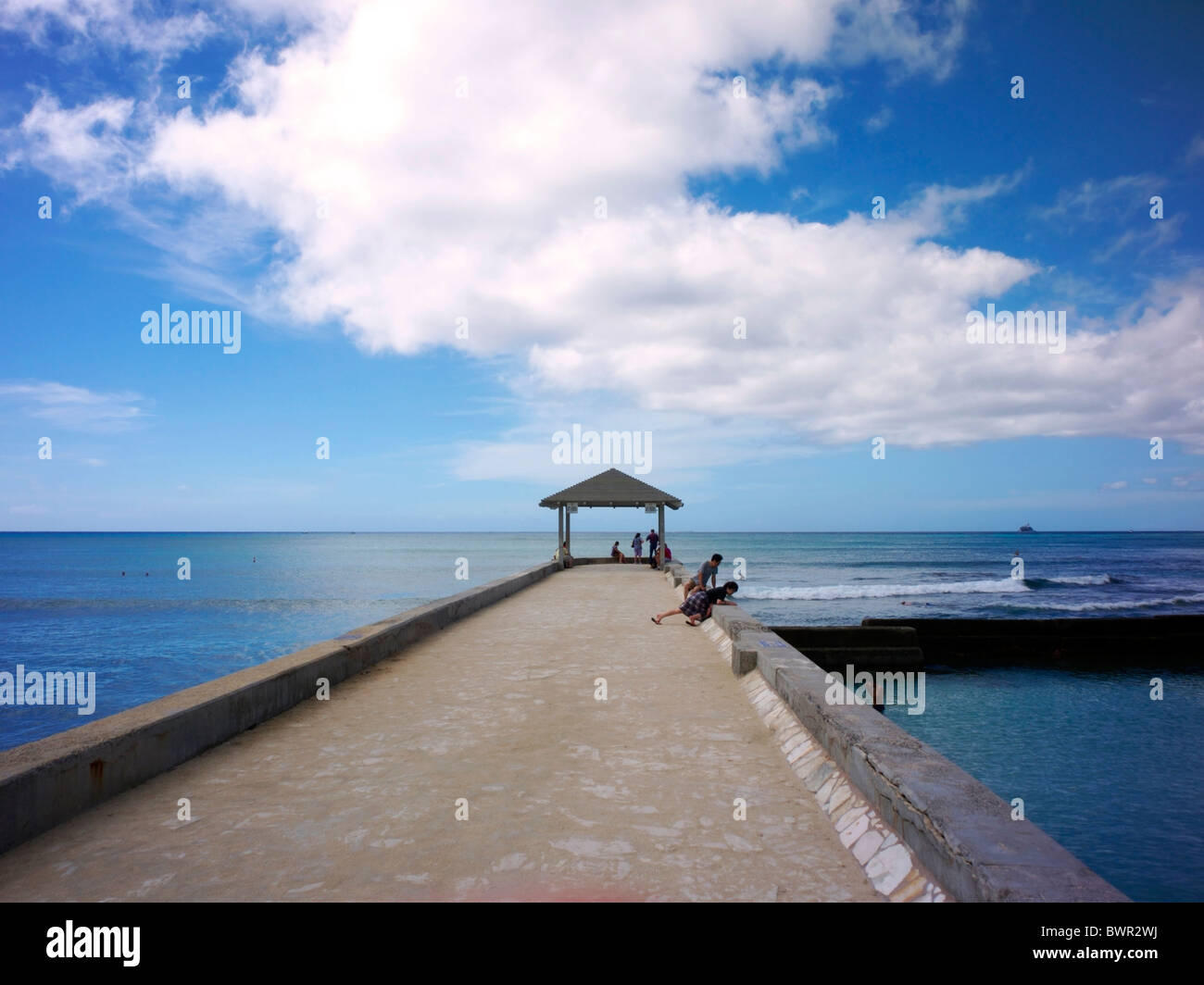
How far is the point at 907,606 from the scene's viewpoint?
3375 centimetres

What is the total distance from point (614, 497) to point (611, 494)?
0.16 metres

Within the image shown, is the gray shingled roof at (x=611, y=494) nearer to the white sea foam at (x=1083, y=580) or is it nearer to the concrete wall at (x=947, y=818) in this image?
the concrete wall at (x=947, y=818)

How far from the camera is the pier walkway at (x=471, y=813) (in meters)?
3.16

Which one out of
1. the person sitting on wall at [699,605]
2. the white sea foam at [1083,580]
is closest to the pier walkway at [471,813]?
the person sitting on wall at [699,605]

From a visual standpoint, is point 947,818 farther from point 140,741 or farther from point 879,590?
point 879,590

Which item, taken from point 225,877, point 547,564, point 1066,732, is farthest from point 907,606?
point 225,877

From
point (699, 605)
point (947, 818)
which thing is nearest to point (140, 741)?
point (947, 818)

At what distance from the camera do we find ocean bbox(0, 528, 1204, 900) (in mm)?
8227

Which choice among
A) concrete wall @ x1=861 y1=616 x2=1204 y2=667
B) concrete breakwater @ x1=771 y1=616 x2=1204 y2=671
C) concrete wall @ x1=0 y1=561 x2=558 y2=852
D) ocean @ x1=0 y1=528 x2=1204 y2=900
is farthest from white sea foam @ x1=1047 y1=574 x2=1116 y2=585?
concrete wall @ x1=0 y1=561 x2=558 y2=852

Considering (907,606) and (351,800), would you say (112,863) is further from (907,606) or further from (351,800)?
(907,606)

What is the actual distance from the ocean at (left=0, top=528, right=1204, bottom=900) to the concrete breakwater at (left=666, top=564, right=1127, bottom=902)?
13.7 feet

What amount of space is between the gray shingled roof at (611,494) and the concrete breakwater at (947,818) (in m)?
19.0

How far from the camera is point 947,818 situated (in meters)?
3.07

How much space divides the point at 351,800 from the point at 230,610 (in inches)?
1456
